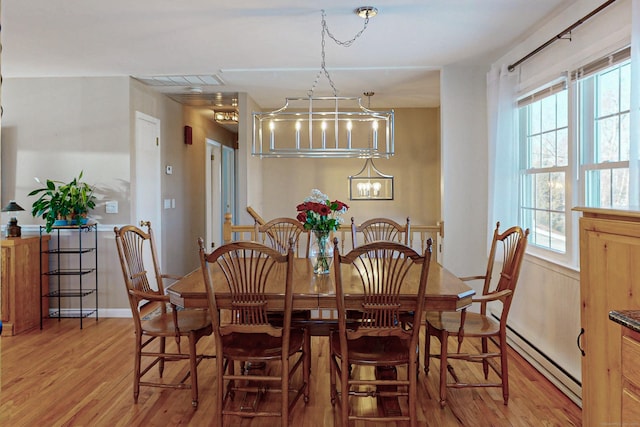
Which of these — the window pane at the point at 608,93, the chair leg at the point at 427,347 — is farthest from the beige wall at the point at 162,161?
the window pane at the point at 608,93

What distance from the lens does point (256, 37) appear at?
11.5 feet

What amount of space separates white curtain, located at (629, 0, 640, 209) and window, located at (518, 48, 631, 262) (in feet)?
0.88

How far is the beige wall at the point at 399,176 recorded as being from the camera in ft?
20.6

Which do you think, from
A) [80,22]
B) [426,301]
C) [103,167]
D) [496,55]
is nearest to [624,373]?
[426,301]

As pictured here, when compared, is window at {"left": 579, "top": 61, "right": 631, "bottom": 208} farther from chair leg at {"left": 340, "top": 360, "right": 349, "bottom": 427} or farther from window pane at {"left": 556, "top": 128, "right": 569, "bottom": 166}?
chair leg at {"left": 340, "top": 360, "right": 349, "bottom": 427}

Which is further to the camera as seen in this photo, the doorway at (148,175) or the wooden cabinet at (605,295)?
the doorway at (148,175)

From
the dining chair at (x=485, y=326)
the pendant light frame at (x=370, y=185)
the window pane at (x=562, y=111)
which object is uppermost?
the window pane at (x=562, y=111)

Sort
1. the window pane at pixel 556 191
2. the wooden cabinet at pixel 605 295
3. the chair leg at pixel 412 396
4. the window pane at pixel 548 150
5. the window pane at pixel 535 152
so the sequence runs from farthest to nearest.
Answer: the window pane at pixel 535 152 → the window pane at pixel 548 150 → the window pane at pixel 556 191 → the chair leg at pixel 412 396 → the wooden cabinet at pixel 605 295

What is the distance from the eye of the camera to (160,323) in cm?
281

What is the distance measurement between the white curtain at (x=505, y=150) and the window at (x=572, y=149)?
0.14 m

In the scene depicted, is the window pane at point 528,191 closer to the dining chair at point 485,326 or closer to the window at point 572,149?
the window at point 572,149

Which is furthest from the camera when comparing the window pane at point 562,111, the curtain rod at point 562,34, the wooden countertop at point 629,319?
the window pane at point 562,111

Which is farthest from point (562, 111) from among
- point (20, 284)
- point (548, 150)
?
point (20, 284)

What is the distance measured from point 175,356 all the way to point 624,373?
7.59 feet
